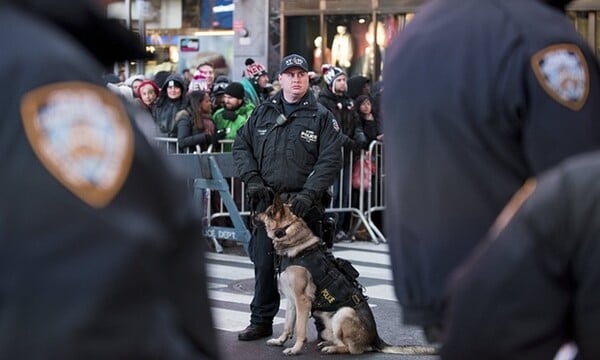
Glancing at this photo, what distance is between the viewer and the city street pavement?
24.1 feet

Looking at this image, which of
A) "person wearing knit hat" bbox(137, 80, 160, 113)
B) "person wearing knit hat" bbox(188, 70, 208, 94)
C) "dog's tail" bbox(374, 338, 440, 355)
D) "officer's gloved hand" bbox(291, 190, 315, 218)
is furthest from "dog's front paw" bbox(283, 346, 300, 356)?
"person wearing knit hat" bbox(137, 80, 160, 113)

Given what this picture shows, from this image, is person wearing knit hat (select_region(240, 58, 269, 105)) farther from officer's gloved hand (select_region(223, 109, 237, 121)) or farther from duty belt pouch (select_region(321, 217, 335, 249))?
duty belt pouch (select_region(321, 217, 335, 249))

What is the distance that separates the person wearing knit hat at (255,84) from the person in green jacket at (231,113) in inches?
32.7

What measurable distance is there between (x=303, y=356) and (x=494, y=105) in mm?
5099

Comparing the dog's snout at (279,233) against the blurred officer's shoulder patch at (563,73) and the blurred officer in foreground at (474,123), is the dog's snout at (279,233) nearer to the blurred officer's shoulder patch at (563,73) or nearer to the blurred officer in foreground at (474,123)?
the blurred officer in foreground at (474,123)

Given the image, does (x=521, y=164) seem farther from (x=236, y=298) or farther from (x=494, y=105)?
(x=236, y=298)

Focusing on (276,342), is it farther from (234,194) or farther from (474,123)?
(474,123)

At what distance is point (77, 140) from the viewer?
1348 mm

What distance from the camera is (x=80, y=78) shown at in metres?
1.40

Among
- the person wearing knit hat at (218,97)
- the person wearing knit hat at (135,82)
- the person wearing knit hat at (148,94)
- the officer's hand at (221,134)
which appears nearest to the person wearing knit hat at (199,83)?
the person wearing knit hat at (218,97)

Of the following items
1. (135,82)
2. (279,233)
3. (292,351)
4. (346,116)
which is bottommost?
(292,351)

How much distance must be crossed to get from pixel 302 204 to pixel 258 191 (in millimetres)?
380

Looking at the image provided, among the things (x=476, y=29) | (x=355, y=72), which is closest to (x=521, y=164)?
(x=476, y=29)

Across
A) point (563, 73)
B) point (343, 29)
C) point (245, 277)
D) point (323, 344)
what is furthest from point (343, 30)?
point (563, 73)
